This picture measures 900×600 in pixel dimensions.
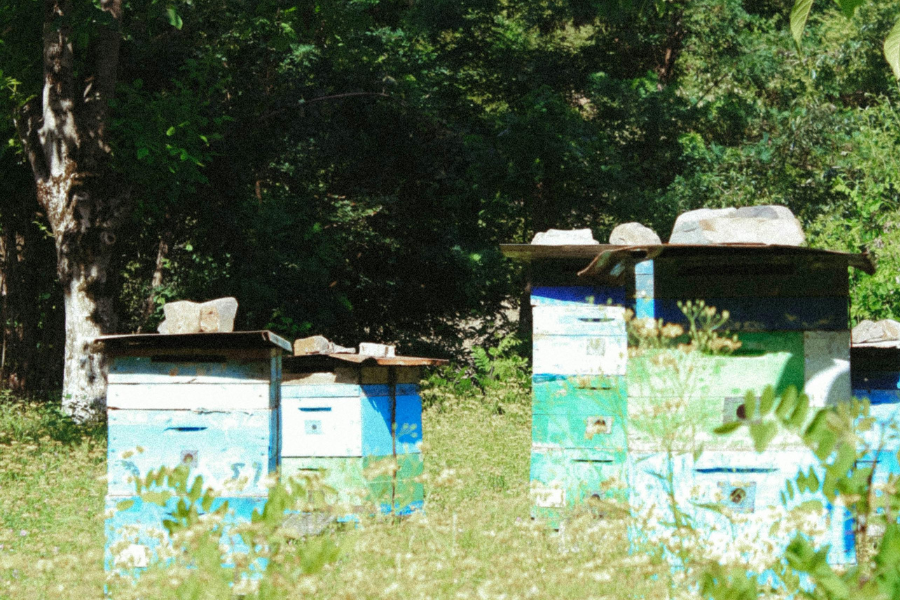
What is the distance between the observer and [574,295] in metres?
4.77

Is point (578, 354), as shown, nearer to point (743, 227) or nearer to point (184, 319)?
point (743, 227)

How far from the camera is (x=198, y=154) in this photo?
11.0 metres

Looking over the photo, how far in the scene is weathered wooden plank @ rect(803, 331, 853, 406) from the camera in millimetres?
3594

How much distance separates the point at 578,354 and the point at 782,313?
122 centimetres

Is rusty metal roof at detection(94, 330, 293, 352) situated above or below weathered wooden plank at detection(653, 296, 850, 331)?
below

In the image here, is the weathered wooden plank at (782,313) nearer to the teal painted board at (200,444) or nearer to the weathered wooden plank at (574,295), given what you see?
the weathered wooden plank at (574,295)

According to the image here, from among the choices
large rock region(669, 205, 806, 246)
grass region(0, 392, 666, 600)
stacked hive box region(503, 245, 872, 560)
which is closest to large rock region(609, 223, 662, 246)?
large rock region(669, 205, 806, 246)

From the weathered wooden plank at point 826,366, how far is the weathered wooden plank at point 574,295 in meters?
1.27

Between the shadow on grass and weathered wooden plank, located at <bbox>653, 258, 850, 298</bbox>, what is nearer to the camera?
weathered wooden plank, located at <bbox>653, 258, 850, 298</bbox>

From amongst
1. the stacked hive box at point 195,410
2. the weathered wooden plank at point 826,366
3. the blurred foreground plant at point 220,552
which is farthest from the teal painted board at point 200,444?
the weathered wooden plank at point 826,366

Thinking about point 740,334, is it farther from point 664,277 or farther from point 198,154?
point 198,154

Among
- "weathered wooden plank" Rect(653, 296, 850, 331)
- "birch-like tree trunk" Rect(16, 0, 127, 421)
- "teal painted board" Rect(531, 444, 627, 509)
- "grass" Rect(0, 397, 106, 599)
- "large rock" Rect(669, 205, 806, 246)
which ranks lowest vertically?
"grass" Rect(0, 397, 106, 599)

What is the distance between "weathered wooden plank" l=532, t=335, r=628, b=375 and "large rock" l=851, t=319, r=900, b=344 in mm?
2013

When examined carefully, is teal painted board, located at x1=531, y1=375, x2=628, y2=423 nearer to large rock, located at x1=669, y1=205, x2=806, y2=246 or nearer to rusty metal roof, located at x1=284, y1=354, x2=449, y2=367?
large rock, located at x1=669, y1=205, x2=806, y2=246
